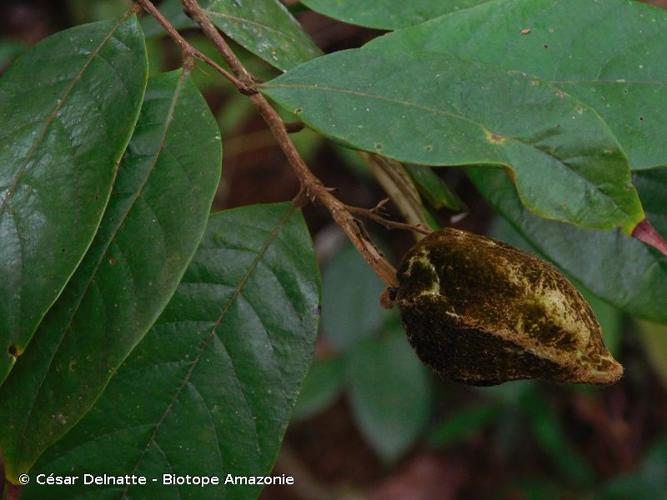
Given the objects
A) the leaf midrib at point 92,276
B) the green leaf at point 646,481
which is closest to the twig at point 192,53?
the leaf midrib at point 92,276

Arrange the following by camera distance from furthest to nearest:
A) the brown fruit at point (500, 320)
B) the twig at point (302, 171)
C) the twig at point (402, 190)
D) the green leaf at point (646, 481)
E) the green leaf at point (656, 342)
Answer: the green leaf at point (646, 481), the green leaf at point (656, 342), the twig at point (402, 190), the twig at point (302, 171), the brown fruit at point (500, 320)

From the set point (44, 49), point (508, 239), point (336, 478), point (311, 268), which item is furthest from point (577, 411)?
point (44, 49)

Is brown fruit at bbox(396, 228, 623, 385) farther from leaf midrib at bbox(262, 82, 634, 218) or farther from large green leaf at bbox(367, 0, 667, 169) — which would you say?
large green leaf at bbox(367, 0, 667, 169)

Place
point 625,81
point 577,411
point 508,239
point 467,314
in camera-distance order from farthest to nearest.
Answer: point 577,411 → point 508,239 → point 625,81 → point 467,314

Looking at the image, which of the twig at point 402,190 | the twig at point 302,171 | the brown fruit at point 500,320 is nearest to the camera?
the brown fruit at point 500,320

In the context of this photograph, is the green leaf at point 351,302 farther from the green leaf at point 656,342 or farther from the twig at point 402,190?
the twig at point 402,190

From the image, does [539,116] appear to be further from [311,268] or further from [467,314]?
[311,268]
